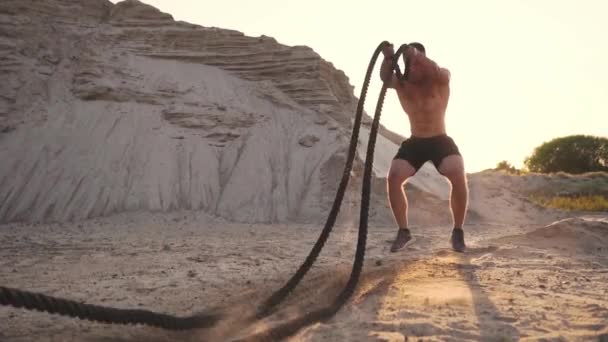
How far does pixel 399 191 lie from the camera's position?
4.32m

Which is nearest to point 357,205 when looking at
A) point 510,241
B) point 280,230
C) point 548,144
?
point 280,230

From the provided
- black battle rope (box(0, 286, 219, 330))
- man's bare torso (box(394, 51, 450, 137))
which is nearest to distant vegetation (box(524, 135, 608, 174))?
man's bare torso (box(394, 51, 450, 137))

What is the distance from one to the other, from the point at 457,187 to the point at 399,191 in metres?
0.49

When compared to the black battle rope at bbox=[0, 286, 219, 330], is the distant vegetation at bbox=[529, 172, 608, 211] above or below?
above

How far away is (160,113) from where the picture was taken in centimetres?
1194

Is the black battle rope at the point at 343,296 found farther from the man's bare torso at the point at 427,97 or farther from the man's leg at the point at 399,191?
the man's leg at the point at 399,191

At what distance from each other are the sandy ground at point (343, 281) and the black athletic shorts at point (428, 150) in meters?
0.80

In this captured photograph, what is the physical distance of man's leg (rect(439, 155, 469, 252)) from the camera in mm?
4156

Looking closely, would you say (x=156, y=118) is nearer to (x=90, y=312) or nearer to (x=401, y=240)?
(x=401, y=240)

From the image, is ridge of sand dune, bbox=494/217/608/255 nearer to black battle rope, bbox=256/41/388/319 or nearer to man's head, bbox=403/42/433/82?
man's head, bbox=403/42/433/82

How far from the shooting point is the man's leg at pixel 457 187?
416 centimetres

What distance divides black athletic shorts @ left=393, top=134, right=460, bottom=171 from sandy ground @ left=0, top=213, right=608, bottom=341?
2.63 feet

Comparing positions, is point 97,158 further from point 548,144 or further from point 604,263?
point 548,144

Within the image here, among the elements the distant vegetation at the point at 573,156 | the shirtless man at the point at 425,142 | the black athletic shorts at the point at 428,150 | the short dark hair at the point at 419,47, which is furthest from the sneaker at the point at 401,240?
the distant vegetation at the point at 573,156
